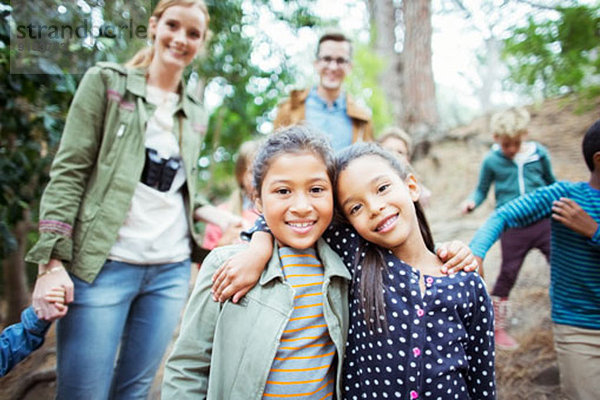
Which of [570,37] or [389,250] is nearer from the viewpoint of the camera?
[389,250]

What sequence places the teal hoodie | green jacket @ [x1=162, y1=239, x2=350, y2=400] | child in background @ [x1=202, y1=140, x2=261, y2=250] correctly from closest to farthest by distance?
green jacket @ [x1=162, y1=239, x2=350, y2=400], child in background @ [x1=202, y1=140, x2=261, y2=250], the teal hoodie

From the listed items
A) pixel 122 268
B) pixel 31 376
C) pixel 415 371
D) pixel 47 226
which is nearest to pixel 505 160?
pixel 415 371

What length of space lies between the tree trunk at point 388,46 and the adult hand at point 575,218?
28.7 feet

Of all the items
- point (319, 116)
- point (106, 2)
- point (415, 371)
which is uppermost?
point (106, 2)

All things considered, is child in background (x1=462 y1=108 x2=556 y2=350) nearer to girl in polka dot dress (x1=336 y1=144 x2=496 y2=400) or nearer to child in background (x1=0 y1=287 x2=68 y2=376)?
girl in polka dot dress (x1=336 y1=144 x2=496 y2=400)

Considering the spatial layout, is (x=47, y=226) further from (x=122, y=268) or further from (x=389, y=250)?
(x=389, y=250)

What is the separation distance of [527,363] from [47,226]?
3242mm

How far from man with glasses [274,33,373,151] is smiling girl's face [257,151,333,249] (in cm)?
159

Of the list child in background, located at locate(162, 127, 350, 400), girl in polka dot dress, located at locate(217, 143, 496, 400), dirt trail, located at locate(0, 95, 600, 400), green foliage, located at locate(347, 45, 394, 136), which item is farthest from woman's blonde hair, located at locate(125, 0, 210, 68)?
green foliage, located at locate(347, 45, 394, 136)

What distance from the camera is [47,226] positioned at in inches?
61.9

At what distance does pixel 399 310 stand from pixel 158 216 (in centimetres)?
120

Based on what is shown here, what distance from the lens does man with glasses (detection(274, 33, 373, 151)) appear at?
3.06 m

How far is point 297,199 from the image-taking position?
1419 millimetres

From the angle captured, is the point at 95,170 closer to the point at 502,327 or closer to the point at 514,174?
the point at 502,327
